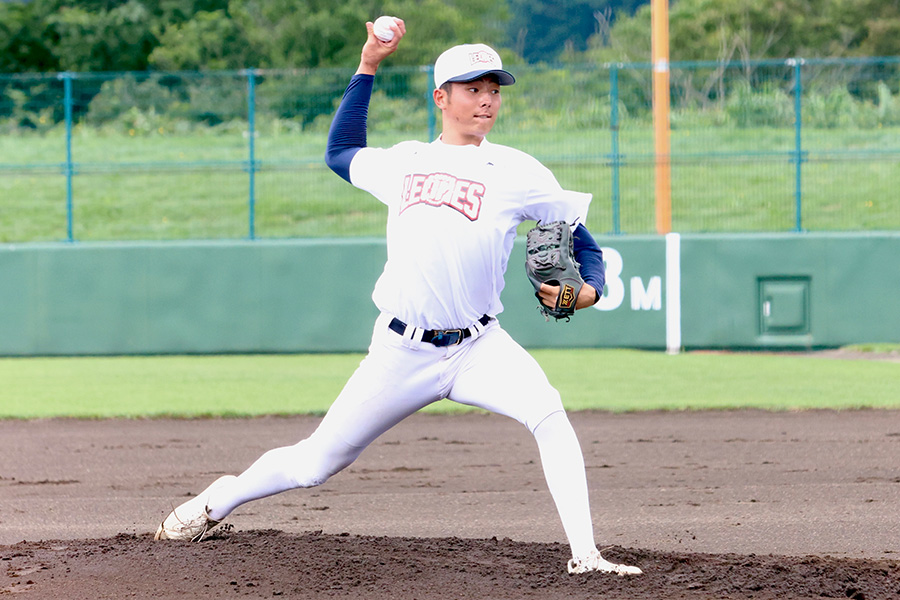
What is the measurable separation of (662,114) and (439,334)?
11139 mm

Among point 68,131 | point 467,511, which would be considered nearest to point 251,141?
point 68,131

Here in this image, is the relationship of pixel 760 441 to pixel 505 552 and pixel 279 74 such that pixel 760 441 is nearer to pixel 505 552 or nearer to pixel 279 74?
pixel 505 552

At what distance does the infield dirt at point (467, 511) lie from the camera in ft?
14.1

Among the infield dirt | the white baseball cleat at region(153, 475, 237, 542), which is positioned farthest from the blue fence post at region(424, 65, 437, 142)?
the white baseball cleat at region(153, 475, 237, 542)

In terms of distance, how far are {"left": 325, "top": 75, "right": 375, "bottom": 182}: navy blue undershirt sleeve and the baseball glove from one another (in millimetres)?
913

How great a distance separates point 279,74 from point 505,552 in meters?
11.6

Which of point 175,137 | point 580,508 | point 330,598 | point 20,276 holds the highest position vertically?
point 175,137

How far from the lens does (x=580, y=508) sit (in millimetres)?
4051

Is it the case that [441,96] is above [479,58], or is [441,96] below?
below

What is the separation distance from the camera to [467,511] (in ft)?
19.4

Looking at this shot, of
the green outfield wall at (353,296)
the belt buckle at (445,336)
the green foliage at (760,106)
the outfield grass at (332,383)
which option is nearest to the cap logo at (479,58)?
the belt buckle at (445,336)

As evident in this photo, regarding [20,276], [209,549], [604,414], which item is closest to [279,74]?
[20,276]

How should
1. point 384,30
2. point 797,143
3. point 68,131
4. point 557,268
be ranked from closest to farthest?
point 557,268
point 384,30
point 797,143
point 68,131

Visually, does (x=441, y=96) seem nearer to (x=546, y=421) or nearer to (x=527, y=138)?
(x=546, y=421)
